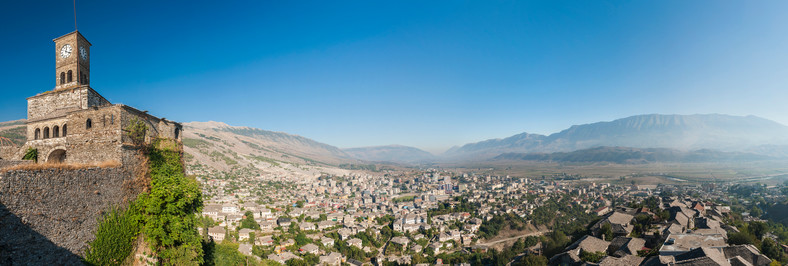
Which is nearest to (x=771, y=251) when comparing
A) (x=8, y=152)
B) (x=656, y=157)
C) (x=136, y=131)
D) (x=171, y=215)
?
(x=171, y=215)

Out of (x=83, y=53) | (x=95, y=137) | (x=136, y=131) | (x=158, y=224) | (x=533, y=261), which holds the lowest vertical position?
(x=533, y=261)

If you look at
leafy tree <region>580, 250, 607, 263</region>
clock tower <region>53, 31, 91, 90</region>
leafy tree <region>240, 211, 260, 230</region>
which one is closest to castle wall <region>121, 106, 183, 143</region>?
clock tower <region>53, 31, 91, 90</region>

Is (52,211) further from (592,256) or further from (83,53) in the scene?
(592,256)

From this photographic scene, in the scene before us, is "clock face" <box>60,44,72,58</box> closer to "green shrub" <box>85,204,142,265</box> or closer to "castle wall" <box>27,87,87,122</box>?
"castle wall" <box>27,87,87,122</box>

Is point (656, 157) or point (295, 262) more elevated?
point (295, 262)

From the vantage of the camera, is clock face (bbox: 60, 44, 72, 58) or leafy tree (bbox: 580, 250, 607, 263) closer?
clock face (bbox: 60, 44, 72, 58)

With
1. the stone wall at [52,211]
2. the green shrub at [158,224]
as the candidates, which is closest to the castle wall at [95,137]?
the stone wall at [52,211]
